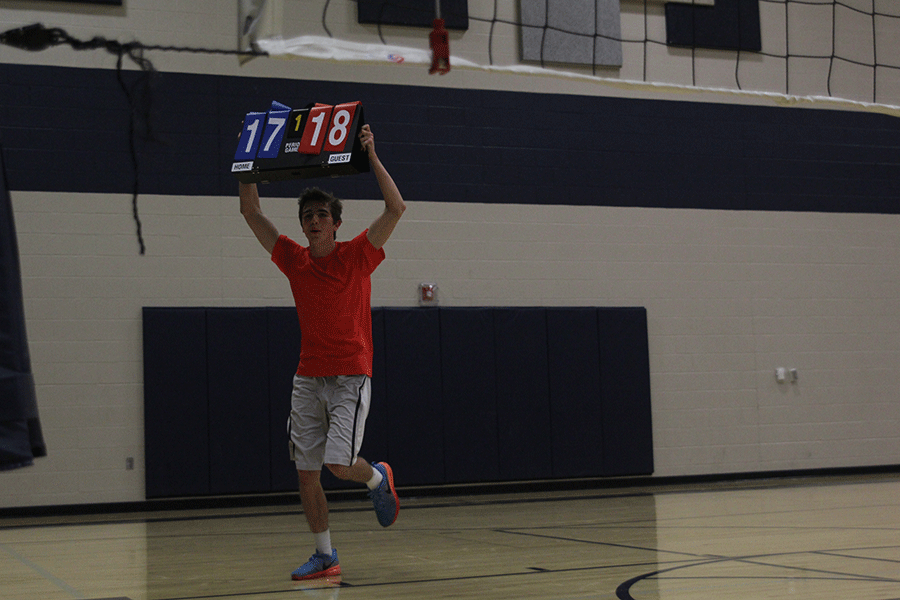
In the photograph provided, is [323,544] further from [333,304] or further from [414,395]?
[414,395]

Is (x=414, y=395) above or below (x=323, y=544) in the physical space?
above

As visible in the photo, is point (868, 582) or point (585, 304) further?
point (585, 304)

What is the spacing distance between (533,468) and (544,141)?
10.5ft

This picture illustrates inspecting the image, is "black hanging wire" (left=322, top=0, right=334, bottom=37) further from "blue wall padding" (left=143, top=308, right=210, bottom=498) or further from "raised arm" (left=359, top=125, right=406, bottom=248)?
"raised arm" (left=359, top=125, right=406, bottom=248)

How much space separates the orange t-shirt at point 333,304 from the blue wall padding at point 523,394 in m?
4.90

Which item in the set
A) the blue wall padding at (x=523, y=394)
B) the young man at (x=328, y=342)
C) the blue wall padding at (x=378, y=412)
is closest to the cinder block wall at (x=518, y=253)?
the blue wall padding at (x=523, y=394)

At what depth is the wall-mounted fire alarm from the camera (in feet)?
29.6

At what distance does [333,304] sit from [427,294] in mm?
4745

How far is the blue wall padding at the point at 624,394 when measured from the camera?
9.42 meters

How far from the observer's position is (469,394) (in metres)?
9.09

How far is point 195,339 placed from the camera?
27.5ft

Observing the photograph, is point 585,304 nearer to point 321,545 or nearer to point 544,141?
point 544,141

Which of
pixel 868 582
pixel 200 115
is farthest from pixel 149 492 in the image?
pixel 868 582

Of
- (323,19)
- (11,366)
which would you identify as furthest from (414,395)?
(11,366)
